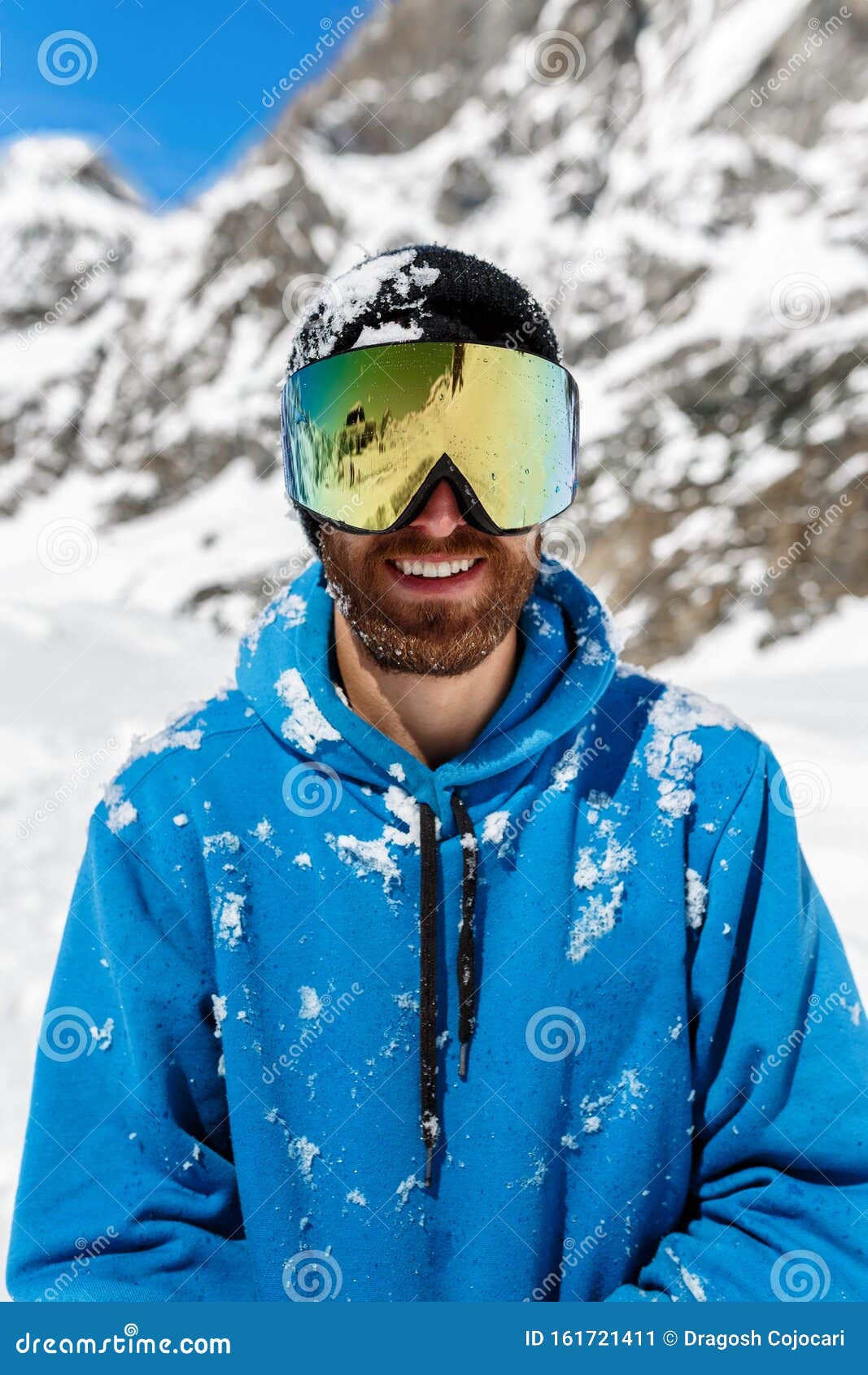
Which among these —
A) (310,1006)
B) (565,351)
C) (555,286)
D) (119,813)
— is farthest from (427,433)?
(555,286)

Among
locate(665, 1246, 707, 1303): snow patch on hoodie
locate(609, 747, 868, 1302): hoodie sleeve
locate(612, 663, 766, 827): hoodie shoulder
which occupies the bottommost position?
locate(665, 1246, 707, 1303): snow patch on hoodie

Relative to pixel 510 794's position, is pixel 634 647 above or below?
below

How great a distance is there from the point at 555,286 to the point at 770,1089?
164 feet

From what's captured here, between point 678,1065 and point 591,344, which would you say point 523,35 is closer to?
point 591,344

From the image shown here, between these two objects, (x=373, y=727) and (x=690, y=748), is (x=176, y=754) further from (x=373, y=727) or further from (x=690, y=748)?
(x=690, y=748)

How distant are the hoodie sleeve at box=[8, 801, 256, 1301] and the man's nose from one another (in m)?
0.85

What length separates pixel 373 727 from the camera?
198cm

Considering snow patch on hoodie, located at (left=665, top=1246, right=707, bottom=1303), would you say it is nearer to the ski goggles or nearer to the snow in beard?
the ski goggles

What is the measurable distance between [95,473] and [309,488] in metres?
58.8

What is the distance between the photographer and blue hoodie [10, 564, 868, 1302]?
68.6 inches

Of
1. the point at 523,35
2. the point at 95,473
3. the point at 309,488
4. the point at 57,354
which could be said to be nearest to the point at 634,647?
the point at 309,488

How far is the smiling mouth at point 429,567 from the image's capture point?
1989mm

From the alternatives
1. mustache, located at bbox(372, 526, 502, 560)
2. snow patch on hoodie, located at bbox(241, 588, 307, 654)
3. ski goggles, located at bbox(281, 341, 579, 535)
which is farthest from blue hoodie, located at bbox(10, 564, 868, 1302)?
ski goggles, located at bbox(281, 341, 579, 535)

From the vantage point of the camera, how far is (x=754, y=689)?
1215 centimetres
